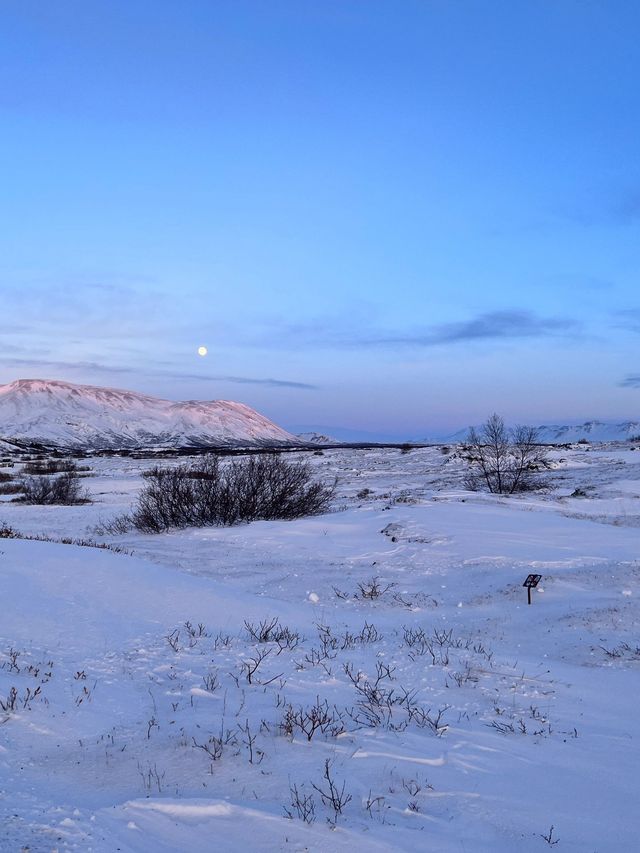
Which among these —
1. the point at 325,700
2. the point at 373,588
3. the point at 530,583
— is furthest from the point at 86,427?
the point at 325,700

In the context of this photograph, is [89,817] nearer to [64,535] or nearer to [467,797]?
[467,797]

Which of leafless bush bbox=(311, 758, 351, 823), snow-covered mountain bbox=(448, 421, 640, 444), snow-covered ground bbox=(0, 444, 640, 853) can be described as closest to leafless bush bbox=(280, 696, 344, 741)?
snow-covered ground bbox=(0, 444, 640, 853)

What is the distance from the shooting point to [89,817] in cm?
259

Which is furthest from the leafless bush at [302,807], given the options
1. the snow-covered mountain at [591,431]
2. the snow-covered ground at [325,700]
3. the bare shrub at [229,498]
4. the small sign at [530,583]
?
the snow-covered mountain at [591,431]

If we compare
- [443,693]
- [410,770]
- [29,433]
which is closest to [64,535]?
[443,693]

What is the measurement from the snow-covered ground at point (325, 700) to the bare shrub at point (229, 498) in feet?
15.6

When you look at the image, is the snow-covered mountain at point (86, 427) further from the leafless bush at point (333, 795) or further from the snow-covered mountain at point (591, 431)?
the leafless bush at point (333, 795)

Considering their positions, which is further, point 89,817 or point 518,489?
point 518,489

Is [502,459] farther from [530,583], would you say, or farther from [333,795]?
[333,795]

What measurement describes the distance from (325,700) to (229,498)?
11.5 meters

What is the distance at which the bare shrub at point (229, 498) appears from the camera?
15.1 m

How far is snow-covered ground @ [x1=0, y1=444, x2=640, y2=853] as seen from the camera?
2.71 metres

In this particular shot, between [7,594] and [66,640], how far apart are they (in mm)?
1661

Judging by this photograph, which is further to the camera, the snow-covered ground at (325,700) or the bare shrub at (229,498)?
the bare shrub at (229,498)
